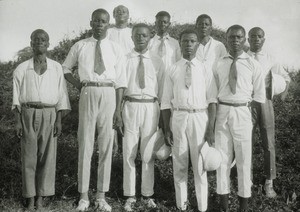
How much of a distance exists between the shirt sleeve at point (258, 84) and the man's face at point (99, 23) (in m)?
2.13

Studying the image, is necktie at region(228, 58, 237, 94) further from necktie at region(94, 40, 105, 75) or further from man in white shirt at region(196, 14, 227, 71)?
necktie at region(94, 40, 105, 75)

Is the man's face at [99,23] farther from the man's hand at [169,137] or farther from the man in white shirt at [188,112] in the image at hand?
the man's hand at [169,137]

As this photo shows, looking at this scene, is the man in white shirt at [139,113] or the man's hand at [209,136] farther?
the man in white shirt at [139,113]

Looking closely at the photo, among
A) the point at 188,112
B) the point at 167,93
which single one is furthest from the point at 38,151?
the point at 188,112

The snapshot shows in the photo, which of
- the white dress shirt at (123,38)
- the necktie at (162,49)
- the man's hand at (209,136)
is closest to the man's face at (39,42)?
the white dress shirt at (123,38)

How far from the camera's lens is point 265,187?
19.9 ft

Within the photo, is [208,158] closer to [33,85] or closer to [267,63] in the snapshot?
[267,63]

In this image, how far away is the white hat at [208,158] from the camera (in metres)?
4.82

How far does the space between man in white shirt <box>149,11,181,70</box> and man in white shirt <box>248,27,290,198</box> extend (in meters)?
1.19

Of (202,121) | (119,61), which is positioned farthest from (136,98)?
(202,121)

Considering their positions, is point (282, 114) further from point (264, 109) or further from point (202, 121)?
point (202, 121)

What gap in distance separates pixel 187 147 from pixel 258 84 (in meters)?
1.27

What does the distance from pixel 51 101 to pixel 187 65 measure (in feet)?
6.20

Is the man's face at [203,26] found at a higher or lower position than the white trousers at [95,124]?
higher
